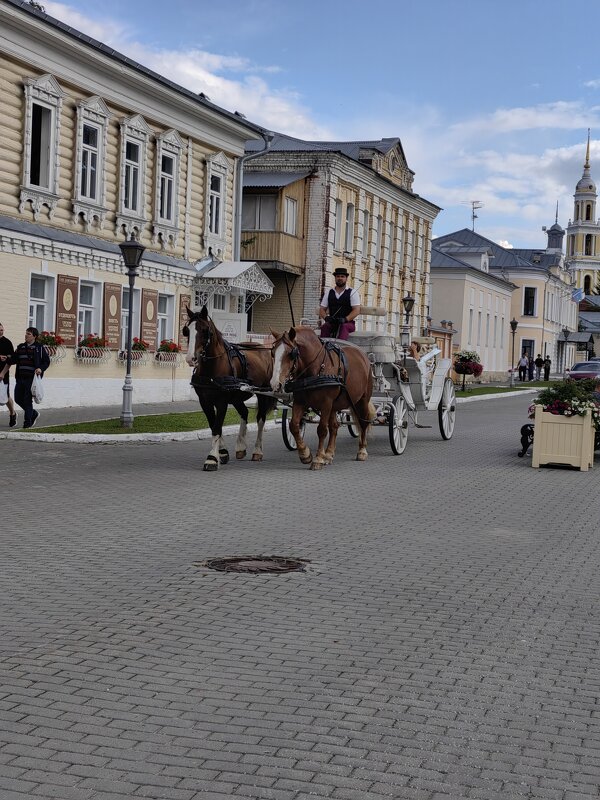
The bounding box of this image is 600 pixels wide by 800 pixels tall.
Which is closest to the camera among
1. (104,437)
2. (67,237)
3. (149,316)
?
(104,437)

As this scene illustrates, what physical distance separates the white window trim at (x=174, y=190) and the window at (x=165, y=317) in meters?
1.44

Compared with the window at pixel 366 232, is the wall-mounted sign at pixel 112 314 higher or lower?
lower

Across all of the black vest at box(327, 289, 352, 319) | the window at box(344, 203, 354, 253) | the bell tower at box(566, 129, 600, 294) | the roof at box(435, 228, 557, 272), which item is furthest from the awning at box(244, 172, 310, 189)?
the bell tower at box(566, 129, 600, 294)

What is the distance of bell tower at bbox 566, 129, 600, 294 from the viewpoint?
492 feet

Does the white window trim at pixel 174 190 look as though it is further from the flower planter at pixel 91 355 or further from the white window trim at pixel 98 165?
the flower planter at pixel 91 355

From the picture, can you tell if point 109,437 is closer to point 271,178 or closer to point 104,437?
point 104,437

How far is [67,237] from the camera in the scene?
24.6 m

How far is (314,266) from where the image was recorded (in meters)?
41.9

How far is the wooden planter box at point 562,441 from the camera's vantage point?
17031mm

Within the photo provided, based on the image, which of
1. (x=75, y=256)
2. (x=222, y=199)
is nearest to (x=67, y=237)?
(x=75, y=256)

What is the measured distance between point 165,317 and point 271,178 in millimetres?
12251

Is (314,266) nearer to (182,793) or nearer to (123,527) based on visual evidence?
(123,527)

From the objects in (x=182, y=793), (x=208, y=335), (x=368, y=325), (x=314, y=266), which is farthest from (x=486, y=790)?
(x=368, y=325)

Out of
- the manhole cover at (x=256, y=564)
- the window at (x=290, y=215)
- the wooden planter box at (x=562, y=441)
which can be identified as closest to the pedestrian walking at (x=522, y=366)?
the window at (x=290, y=215)
